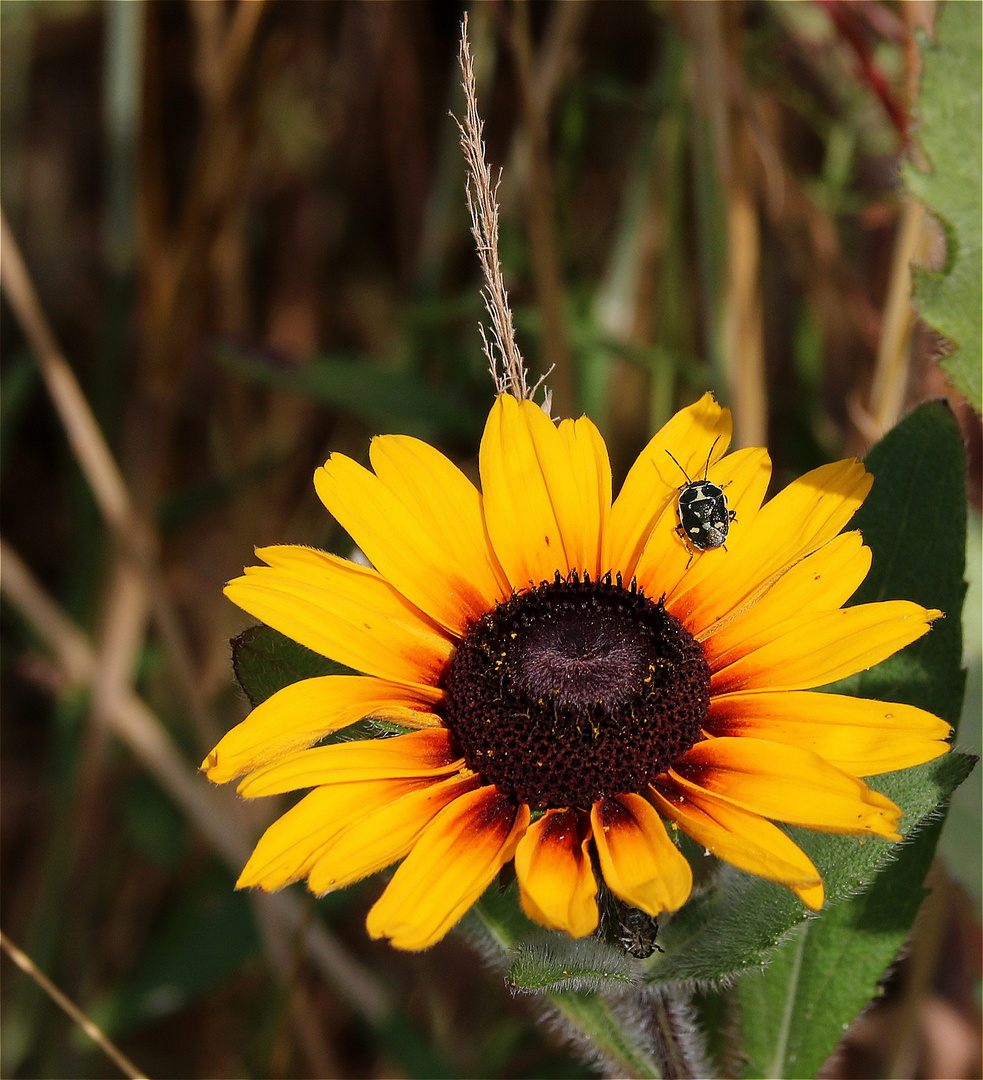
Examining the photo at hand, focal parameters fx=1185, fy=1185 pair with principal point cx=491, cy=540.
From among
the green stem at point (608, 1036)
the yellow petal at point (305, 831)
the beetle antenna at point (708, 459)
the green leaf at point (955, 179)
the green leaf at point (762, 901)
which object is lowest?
the green stem at point (608, 1036)

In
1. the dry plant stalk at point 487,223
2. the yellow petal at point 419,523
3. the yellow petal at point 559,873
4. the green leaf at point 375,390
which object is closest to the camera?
the yellow petal at point 559,873

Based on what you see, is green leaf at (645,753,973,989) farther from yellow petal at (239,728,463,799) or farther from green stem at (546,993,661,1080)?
yellow petal at (239,728,463,799)

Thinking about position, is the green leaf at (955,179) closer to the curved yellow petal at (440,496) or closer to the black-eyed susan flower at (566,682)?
the black-eyed susan flower at (566,682)

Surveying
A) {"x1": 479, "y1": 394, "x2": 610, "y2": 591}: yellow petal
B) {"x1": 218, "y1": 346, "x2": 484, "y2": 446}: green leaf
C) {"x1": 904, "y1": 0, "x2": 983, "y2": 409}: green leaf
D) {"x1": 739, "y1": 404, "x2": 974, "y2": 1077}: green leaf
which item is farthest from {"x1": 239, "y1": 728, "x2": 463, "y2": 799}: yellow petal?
{"x1": 218, "y1": 346, "x2": 484, "y2": 446}: green leaf

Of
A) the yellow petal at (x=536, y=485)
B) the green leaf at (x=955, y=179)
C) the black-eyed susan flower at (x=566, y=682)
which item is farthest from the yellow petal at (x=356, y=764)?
the green leaf at (x=955, y=179)

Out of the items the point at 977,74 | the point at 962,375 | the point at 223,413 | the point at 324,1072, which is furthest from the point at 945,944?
the point at 223,413

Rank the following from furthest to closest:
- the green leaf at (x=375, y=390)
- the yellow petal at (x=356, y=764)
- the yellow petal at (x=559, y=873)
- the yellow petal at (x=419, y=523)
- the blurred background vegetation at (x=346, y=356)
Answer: the green leaf at (x=375, y=390) → the blurred background vegetation at (x=346, y=356) → the yellow petal at (x=419, y=523) → the yellow petal at (x=356, y=764) → the yellow petal at (x=559, y=873)
